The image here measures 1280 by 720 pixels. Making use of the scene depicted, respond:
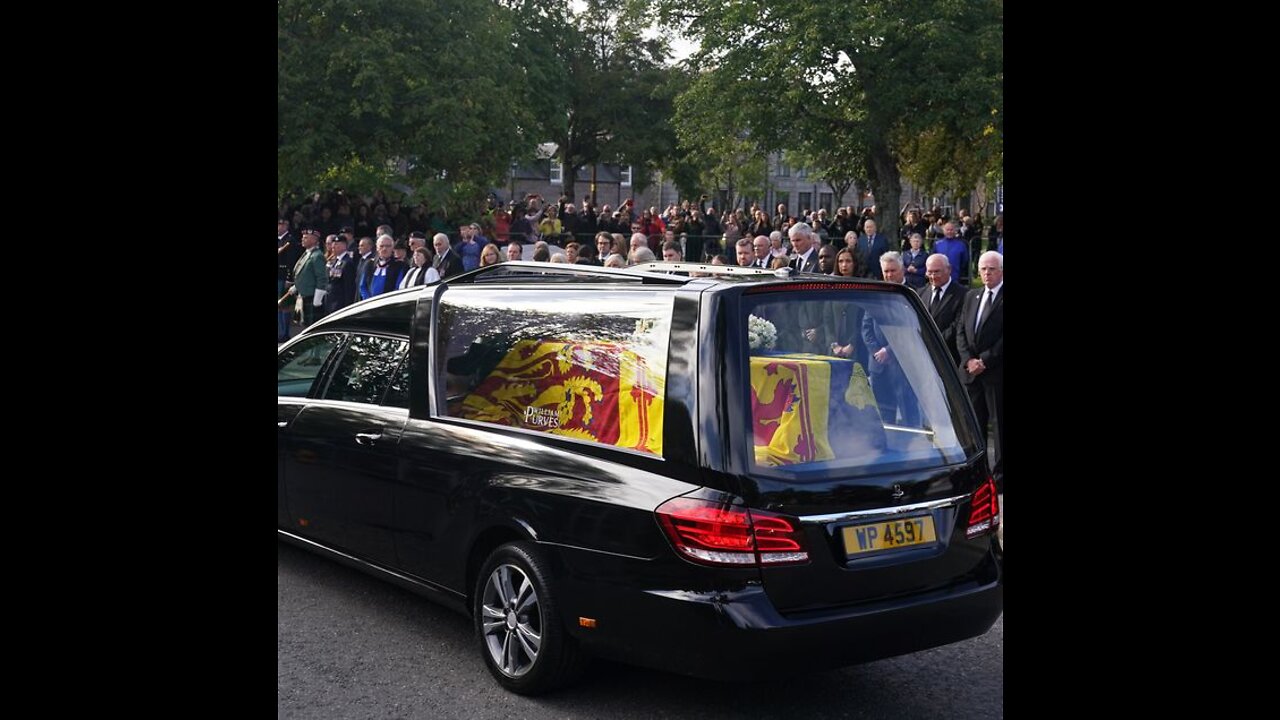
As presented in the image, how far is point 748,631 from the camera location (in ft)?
14.1

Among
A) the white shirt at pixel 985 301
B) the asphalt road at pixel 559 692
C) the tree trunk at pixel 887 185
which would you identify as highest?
the tree trunk at pixel 887 185

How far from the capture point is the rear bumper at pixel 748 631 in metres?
4.32

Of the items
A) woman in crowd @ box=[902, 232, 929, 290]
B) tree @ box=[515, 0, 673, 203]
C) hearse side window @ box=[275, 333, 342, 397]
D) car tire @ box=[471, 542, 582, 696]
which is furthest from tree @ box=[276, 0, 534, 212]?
tree @ box=[515, 0, 673, 203]

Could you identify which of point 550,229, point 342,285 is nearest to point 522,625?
point 342,285

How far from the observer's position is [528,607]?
16.2ft

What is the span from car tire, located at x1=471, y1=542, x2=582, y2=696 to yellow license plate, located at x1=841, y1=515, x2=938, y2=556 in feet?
3.67

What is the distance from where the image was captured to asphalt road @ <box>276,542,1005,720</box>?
16.1ft

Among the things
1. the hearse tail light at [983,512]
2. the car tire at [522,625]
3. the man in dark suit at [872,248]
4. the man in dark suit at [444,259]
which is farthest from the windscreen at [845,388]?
the man in dark suit at [872,248]

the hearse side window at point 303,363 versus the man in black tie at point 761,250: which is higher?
the man in black tie at point 761,250

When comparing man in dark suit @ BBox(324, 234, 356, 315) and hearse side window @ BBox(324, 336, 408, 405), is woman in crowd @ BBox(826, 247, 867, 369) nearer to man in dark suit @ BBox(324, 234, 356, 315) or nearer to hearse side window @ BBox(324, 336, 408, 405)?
hearse side window @ BBox(324, 336, 408, 405)

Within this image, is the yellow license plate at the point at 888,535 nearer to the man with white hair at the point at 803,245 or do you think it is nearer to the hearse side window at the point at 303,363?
the hearse side window at the point at 303,363

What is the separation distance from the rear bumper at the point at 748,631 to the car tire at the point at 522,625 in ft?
0.44
